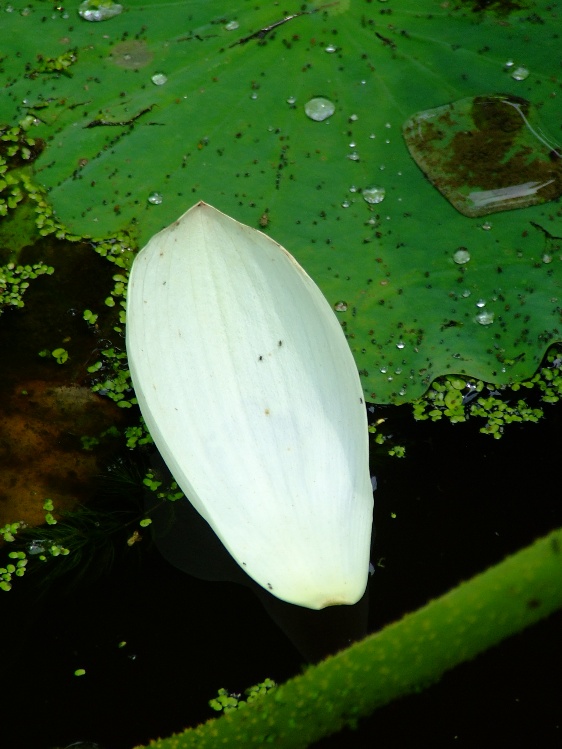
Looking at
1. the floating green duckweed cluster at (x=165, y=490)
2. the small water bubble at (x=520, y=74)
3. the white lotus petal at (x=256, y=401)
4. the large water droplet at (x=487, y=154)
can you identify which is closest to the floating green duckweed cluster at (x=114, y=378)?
the floating green duckweed cluster at (x=165, y=490)

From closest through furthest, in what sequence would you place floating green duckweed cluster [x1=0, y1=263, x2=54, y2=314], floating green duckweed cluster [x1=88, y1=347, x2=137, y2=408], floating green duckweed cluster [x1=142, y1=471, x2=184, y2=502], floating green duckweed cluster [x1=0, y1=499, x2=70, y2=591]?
floating green duckweed cluster [x1=0, y1=499, x2=70, y2=591] → floating green duckweed cluster [x1=142, y1=471, x2=184, y2=502] → floating green duckweed cluster [x1=88, y1=347, x2=137, y2=408] → floating green duckweed cluster [x1=0, y1=263, x2=54, y2=314]

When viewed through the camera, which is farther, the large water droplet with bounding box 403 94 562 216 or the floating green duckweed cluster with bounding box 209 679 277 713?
the large water droplet with bounding box 403 94 562 216

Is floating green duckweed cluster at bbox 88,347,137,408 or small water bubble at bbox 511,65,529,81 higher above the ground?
small water bubble at bbox 511,65,529,81

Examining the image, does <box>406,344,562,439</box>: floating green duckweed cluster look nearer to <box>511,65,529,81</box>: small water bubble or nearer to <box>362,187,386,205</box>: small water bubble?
<box>362,187,386,205</box>: small water bubble

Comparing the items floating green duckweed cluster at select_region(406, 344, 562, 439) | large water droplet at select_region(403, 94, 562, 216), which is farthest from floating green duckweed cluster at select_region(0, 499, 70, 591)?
large water droplet at select_region(403, 94, 562, 216)

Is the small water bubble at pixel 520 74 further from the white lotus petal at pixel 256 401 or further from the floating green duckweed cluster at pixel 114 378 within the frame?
the floating green duckweed cluster at pixel 114 378

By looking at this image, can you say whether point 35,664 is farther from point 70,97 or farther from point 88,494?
point 70,97

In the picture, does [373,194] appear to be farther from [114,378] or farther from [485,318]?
[114,378]
